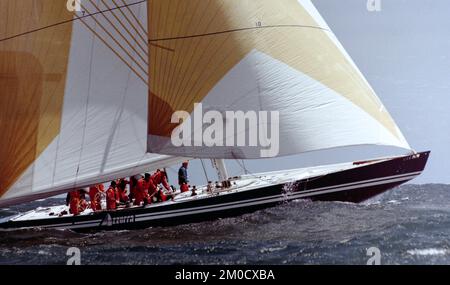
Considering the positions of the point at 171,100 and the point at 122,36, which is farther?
the point at 122,36

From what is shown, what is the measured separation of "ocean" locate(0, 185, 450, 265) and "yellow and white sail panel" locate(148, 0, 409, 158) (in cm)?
187

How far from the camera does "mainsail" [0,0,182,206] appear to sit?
62.7 feet

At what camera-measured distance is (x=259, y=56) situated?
56.6ft

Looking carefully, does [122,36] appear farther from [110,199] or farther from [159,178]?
[110,199]

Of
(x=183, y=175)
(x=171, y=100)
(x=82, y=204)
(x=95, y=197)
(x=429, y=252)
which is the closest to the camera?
(x=429, y=252)

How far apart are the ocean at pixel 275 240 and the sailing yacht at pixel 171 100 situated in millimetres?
619

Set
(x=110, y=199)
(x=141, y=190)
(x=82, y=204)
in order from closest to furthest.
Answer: (x=110, y=199) < (x=141, y=190) < (x=82, y=204)

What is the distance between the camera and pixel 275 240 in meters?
15.3

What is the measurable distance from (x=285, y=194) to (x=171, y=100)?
386 cm

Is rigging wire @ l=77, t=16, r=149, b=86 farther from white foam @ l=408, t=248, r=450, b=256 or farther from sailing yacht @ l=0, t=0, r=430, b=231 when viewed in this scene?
white foam @ l=408, t=248, r=450, b=256

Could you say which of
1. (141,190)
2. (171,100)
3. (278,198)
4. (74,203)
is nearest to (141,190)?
(141,190)

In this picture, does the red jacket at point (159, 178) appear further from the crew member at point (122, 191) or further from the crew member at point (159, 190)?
the crew member at point (122, 191)
